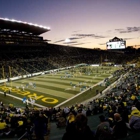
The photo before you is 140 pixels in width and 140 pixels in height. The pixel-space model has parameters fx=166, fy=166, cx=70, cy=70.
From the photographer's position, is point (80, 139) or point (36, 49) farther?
point (36, 49)

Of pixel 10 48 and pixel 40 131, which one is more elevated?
pixel 10 48

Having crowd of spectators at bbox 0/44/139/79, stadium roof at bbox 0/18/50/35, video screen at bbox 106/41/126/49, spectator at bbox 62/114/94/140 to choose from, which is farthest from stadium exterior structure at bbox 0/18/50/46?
spectator at bbox 62/114/94/140

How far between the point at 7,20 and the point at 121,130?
6287cm

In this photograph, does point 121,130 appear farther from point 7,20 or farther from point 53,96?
point 7,20

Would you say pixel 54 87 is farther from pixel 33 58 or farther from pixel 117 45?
pixel 33 58

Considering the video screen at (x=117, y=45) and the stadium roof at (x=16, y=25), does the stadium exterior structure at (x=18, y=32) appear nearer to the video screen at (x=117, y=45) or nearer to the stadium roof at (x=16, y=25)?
the stadium roof at (x=16, y=25)

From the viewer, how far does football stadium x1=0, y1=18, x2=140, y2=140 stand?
7.74 m

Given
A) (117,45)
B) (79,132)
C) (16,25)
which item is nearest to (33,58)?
Result: (16,25)

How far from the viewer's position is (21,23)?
64.6 meters

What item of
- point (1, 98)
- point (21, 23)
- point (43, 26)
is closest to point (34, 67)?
point (21, 23)

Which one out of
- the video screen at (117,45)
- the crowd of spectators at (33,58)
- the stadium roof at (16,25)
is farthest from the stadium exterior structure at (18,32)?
the video screen at (117,45)

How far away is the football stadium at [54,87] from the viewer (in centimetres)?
774

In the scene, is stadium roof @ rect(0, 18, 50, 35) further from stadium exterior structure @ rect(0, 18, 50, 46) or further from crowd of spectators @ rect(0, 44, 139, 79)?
crowd of spectators @ rect(0, 44, 139, 79)

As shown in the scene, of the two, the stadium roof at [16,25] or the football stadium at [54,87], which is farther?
the stadium roof at [16,25]
